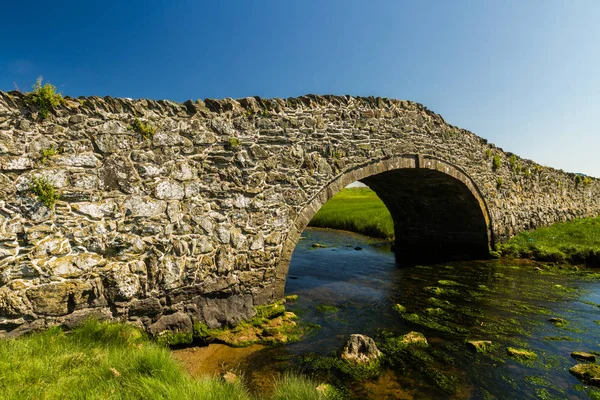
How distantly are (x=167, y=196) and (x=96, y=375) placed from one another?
3409 mm

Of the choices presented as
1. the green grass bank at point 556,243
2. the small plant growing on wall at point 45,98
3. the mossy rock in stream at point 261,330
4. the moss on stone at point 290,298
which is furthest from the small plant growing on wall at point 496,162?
the small plant growing on wall at point 45,98

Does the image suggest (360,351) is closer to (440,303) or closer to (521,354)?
(521,354)

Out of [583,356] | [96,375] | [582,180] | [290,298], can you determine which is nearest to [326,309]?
[290,298]

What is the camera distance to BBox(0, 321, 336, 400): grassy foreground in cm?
378

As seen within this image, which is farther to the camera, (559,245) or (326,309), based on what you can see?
(559,245)

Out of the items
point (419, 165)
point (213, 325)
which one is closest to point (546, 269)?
point (419, 165)

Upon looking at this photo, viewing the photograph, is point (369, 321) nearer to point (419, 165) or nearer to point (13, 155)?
point (419, 165)

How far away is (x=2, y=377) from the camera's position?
3.77 meters

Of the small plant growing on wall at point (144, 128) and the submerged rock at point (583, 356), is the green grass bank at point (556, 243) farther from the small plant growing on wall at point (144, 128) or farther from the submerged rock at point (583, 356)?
the small plant growing on wall at point (144, 128)

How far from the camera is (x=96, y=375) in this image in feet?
13.9

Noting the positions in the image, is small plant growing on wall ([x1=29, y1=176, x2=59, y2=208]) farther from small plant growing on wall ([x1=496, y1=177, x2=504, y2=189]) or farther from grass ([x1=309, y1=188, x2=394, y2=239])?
grass ([x1=309, y1=188, x2=394, y2=239])

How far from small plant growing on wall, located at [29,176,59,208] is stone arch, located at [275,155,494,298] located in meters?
4.84

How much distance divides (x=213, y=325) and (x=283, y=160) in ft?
13.7

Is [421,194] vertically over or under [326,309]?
over
